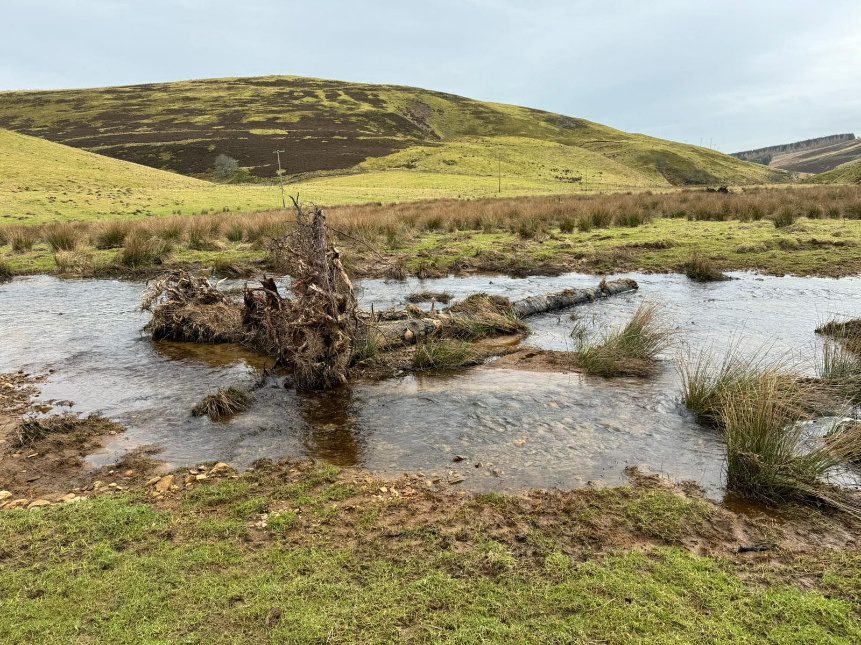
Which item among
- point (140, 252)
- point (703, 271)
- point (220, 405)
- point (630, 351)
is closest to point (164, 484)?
point (220, 405)

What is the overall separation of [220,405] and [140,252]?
14.4m

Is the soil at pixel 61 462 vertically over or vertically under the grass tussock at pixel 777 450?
under

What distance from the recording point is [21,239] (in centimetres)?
2150

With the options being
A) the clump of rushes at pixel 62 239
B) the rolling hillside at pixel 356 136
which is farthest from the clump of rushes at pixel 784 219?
the clump of rushes at pixel 62 239

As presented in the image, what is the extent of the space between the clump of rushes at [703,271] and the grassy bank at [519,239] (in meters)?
0.41

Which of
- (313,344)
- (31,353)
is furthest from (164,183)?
(313,344)

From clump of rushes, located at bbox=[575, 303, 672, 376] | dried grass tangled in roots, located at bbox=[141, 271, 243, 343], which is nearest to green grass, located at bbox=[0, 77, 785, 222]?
dried grass tangled in roots, located at bbox=[141, 271, 243, 343]

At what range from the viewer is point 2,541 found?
4410 mm

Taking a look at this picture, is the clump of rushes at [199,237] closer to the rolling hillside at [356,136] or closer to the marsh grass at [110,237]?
the marsh grass at [110,237]

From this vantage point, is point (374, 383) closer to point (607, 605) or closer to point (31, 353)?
point (607, 605)

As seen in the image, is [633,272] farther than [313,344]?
Yes

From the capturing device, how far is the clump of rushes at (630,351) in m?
8.51

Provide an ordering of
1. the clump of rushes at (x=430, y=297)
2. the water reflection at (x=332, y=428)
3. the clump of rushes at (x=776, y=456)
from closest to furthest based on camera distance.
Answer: the clump of rushes at (x=776, y=456), the water reflection at (x=332, y=428), the clump of rushes at (x=430, y=297)

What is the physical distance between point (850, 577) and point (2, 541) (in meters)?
6.52
